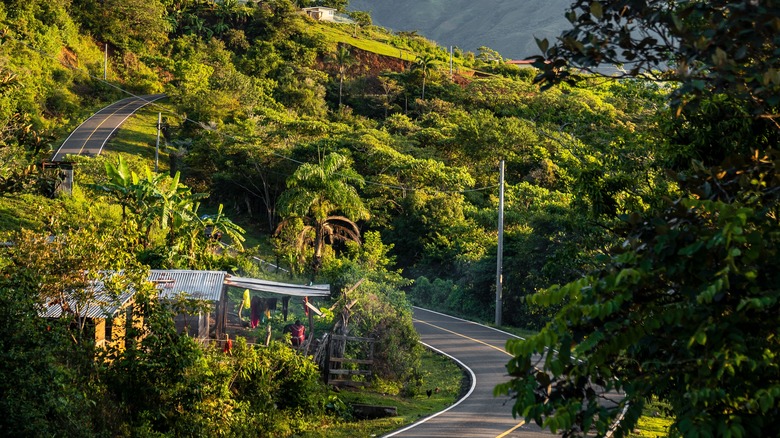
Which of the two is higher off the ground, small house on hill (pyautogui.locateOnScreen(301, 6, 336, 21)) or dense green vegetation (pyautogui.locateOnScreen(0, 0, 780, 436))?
small house on hill (pyautogui.locateOnScreen(301, 6, 336, 21))

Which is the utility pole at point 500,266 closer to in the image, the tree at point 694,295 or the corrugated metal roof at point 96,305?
the corrugated metal roof at point 96,305

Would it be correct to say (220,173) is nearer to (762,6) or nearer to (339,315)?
(339,315)

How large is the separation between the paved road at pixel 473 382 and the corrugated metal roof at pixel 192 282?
17.9 ft

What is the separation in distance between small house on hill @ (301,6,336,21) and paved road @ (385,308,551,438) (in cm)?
6357

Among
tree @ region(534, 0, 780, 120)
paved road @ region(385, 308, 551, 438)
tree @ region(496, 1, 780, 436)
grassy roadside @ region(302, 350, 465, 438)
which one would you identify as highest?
tree @ region(534, 0, 780, 120)

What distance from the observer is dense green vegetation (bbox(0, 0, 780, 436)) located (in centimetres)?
515

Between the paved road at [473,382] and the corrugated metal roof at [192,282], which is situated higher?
the corrugated metal roof at [192,282]

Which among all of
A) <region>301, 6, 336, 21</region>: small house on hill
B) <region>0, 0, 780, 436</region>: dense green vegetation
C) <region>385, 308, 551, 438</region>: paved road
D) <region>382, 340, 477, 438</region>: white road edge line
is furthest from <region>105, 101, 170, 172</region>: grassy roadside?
<region>301, 6, 336, 21</region>: small house on hill

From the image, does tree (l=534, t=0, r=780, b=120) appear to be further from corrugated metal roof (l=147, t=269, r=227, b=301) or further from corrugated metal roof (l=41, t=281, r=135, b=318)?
corrugated metal roof (l=147, t=269, r=227, b=301)

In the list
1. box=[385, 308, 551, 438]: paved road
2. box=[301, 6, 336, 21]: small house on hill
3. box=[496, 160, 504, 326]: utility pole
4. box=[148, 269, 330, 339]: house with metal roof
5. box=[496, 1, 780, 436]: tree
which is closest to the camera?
box=[496, 1, 780, 436]: tree

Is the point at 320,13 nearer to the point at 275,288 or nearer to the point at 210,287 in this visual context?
the point at 275,288

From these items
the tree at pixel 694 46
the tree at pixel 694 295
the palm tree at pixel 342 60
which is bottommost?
the tree at pixel 694 295

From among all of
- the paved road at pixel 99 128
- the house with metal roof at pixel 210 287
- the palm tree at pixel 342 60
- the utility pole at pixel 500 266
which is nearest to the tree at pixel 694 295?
the house with metal roof at pixel 210 287

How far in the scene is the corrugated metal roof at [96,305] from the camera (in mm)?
15539
